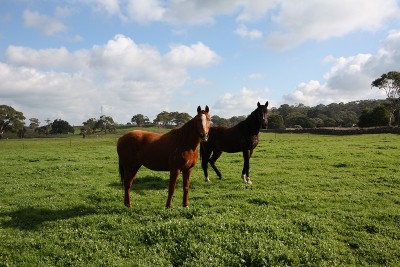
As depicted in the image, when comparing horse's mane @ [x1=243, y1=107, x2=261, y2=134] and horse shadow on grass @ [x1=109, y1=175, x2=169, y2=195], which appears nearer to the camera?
horse shadow on grass @ [x1=109, y1=175, x2=169, y2=195]

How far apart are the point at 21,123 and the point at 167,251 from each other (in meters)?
136

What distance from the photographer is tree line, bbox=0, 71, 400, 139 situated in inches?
3022

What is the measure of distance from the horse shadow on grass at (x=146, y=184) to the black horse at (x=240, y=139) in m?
2.30

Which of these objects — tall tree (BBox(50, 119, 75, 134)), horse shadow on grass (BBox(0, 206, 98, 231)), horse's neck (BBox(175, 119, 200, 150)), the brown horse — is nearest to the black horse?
the brown horse

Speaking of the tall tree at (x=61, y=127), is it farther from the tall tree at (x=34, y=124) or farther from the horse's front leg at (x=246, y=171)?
the horse's front leg at (x=246, y=171)

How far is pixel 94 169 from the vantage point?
850 inches

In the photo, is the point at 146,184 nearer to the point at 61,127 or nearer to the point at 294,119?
the point at 294,119

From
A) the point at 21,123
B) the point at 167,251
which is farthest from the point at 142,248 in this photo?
the point at 21,123

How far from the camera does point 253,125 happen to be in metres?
16.7

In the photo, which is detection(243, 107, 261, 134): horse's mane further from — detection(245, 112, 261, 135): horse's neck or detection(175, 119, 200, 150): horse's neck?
detection(175, 119, 200, 150): horse's neck

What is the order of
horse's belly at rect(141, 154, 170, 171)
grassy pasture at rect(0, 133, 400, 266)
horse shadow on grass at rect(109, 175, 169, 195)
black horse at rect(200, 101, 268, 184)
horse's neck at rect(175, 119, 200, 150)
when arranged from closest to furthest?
grassy pasture at rect(0, 133, 400, 266) < horse's neck at rect(175, 119, 200, 150) < horse's belly at rect(141, 154, 170, 171) < horse shadow on grass at rect(109, 175, 169, 195) < black horse at rect(200, 101, 268, 184)

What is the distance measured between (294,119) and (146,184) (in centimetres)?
10553

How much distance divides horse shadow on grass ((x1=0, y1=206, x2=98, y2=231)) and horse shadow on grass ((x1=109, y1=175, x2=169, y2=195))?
3317 millimetres

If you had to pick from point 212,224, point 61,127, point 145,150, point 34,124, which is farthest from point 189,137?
point 34,124
